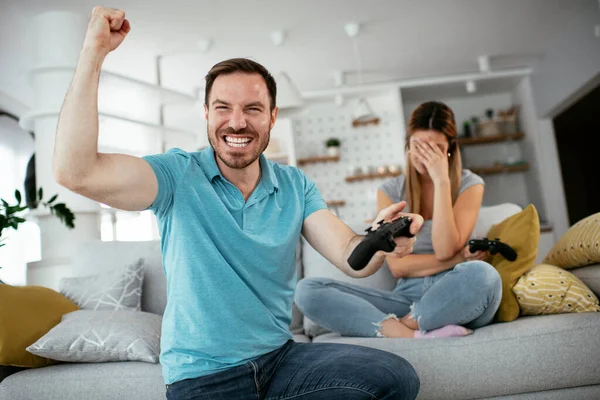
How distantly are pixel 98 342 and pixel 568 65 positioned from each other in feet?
16.6

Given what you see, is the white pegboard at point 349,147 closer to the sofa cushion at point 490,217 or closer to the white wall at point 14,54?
the white wall at point 14,54

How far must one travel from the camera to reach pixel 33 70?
365 centimetres

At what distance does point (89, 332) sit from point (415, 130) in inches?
55.0

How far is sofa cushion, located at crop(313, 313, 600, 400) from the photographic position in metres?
1.50

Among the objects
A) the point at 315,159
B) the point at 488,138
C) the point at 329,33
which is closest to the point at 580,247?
the point at 329,33

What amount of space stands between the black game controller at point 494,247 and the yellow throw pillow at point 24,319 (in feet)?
4.96

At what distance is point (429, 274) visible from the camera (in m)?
1.84

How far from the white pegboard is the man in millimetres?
4957

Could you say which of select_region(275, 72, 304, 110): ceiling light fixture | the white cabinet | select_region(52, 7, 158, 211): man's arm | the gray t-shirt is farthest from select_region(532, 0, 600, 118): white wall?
select_region(52, 7, 158, 211): man's arm

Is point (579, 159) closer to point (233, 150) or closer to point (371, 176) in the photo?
point (371, 176)

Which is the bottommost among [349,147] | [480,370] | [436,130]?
[480,370]

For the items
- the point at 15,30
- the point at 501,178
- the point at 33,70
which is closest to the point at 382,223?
the point at 33,70

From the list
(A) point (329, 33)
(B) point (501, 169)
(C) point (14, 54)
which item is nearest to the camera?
(C) point (14, 54)

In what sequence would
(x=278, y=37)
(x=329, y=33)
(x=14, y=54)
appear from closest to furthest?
(x=14, y=54) < (x=278, y=37) < (x=329, y=33)
